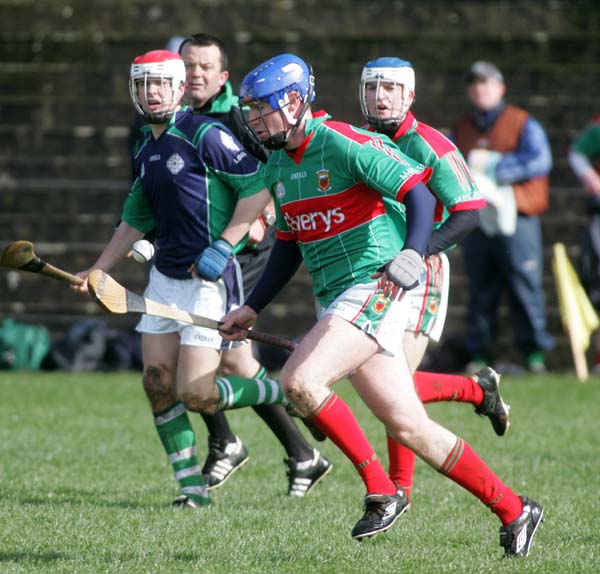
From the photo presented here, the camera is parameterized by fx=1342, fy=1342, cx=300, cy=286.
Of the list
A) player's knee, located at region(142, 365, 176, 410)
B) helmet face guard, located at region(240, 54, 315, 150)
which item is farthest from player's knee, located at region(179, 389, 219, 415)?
helmet face guard, located at region(240, 54, 315, 150)

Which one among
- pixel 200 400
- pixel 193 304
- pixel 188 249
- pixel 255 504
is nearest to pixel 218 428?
pixel 255 504

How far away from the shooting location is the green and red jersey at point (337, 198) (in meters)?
5.14

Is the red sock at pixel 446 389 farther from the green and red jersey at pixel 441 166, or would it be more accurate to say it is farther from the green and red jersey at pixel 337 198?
the green and red jersey at pixel 337 198

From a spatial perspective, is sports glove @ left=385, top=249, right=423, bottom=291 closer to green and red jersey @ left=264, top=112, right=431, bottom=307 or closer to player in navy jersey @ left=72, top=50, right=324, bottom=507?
green and red jersey @ left=264, top=112, right=431, bottom=307

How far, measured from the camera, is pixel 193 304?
6418mm

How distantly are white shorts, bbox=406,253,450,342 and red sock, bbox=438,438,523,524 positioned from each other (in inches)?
47.6

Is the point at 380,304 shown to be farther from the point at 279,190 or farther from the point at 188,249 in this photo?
the point at 188,249

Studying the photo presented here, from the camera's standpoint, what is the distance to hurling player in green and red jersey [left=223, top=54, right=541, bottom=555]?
505 centimetres

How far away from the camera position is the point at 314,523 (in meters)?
5.89

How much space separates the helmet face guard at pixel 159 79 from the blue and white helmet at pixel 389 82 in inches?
34.6

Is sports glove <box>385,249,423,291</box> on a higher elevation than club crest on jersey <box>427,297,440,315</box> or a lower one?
higher

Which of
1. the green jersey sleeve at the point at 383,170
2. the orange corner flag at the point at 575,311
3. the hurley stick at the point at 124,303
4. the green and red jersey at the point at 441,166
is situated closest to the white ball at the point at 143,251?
the hurley stick at the point at 124,303

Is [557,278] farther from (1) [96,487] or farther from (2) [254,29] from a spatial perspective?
(1) [96,487]

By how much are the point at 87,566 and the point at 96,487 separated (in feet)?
6.58
